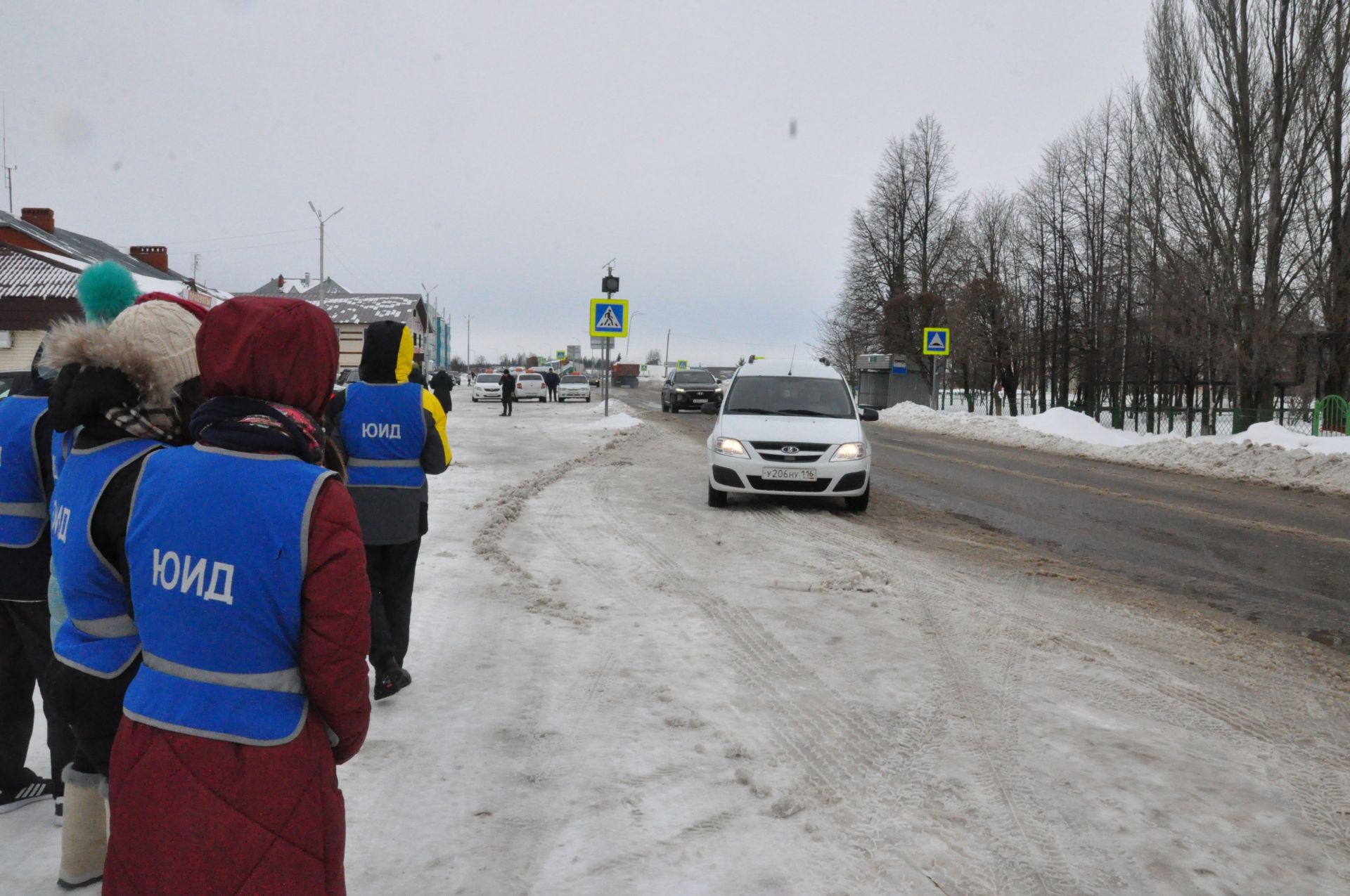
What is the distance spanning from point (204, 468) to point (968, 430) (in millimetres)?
27427

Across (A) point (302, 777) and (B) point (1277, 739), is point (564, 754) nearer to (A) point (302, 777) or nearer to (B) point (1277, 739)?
(A) point (302, 777)

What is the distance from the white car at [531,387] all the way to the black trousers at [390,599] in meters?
43.6

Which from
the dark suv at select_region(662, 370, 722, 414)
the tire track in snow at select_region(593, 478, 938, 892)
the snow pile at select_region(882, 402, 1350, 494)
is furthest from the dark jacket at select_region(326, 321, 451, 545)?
the dark suv at select_region(662, 370, 722, 414)

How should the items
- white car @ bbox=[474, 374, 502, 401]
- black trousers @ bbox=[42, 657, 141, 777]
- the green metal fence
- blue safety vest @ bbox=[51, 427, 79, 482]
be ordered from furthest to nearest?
white car @ bbox=[474, 374, 502, 401]
the green metal fence
blue safety vest @ bbox=[51, 427, 79, 482]
black trousers @ bbox=[42, 657, 141, 777]

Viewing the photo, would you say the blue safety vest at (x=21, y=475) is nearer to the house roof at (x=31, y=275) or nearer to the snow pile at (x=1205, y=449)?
the snow pile at (x=1205, y=449)

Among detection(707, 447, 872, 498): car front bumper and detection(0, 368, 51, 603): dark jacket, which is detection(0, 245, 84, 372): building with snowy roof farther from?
detection(0, 368, 51, 603): dark jacket

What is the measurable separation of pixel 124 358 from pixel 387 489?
227 centimetres

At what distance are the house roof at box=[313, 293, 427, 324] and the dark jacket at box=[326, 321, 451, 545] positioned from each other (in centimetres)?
5092

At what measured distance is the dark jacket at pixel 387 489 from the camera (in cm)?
452

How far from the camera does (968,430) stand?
27.5 metres

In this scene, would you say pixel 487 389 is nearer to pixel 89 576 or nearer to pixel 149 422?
pixel 149 422

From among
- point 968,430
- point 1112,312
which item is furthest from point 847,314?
point 968,430

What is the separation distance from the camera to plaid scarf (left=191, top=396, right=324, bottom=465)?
1823 mm

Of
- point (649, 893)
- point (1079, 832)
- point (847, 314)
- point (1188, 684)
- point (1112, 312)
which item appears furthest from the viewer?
point (847, 314)
